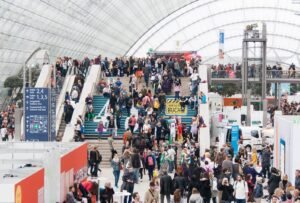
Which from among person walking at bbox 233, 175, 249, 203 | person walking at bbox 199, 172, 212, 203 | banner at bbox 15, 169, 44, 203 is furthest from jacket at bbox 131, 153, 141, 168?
banner at bbox 15, 169, 44, 203

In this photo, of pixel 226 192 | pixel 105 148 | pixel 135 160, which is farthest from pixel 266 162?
pixel 105 148

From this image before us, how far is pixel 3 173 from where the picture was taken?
1888cm

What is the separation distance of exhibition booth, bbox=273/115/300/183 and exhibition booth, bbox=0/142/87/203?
695cm

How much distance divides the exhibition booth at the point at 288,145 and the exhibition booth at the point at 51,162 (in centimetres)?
695

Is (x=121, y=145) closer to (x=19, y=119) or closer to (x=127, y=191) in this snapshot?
(x=19, y=119)

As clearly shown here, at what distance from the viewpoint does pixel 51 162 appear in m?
21.3

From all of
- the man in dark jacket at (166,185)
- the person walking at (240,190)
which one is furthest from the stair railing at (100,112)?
the person walking at (240,190)

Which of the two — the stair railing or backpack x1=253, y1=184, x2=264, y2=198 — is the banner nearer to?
backpack x1=253, y1=184, x2=264, y2=198

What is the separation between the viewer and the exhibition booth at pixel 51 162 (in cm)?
2109

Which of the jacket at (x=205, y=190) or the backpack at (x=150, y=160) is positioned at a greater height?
the backpack at (x=150, y=160)

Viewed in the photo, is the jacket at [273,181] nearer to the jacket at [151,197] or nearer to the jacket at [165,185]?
the jacket at [165,185]

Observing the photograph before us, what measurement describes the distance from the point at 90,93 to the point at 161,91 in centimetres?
378

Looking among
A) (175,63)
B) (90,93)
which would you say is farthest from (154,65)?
(90,93)

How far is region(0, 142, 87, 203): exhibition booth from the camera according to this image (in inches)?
830
